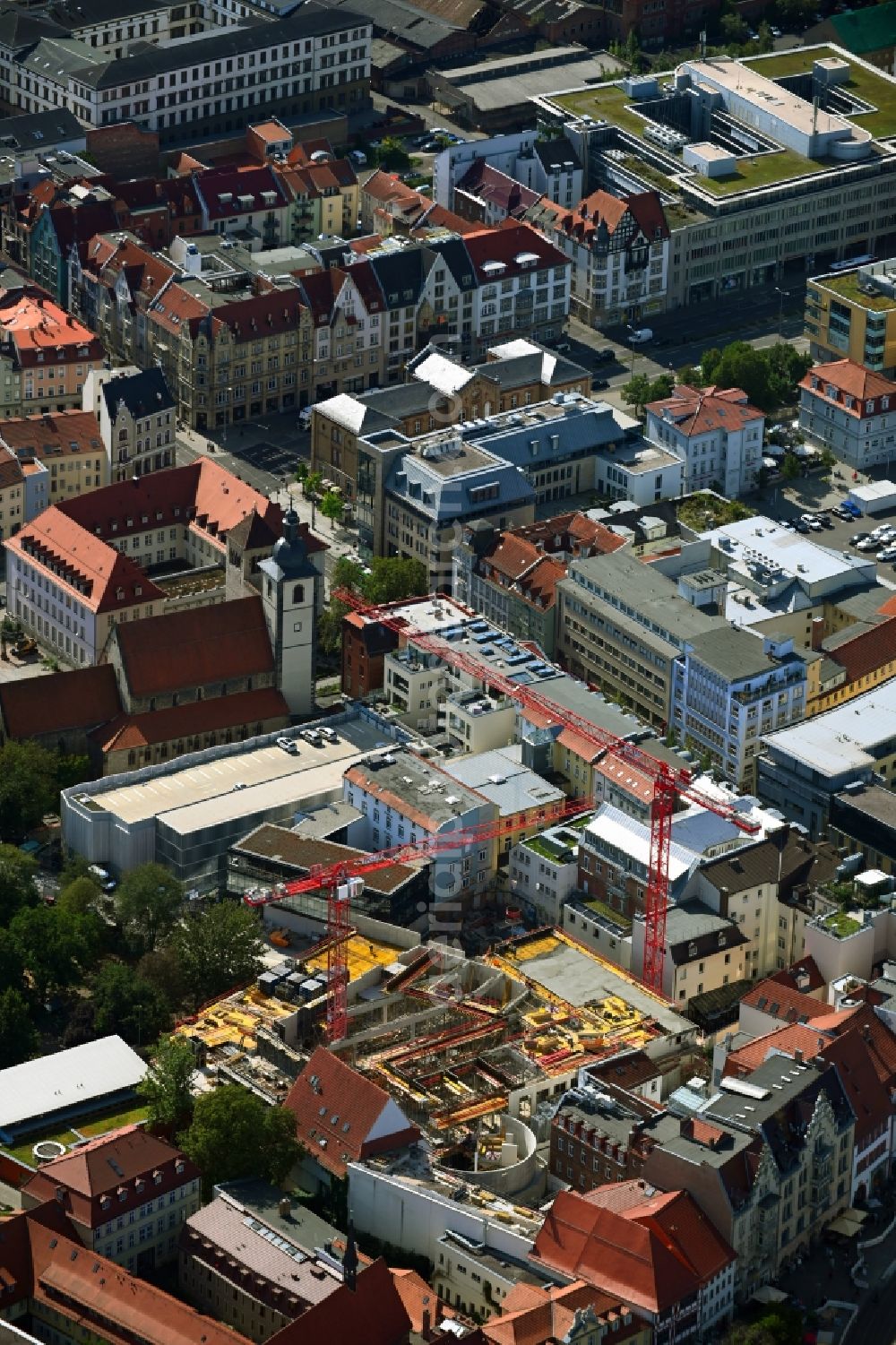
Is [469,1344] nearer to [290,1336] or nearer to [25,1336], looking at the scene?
[290,1336]

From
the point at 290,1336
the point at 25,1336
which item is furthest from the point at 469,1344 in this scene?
the point at 25,1336
